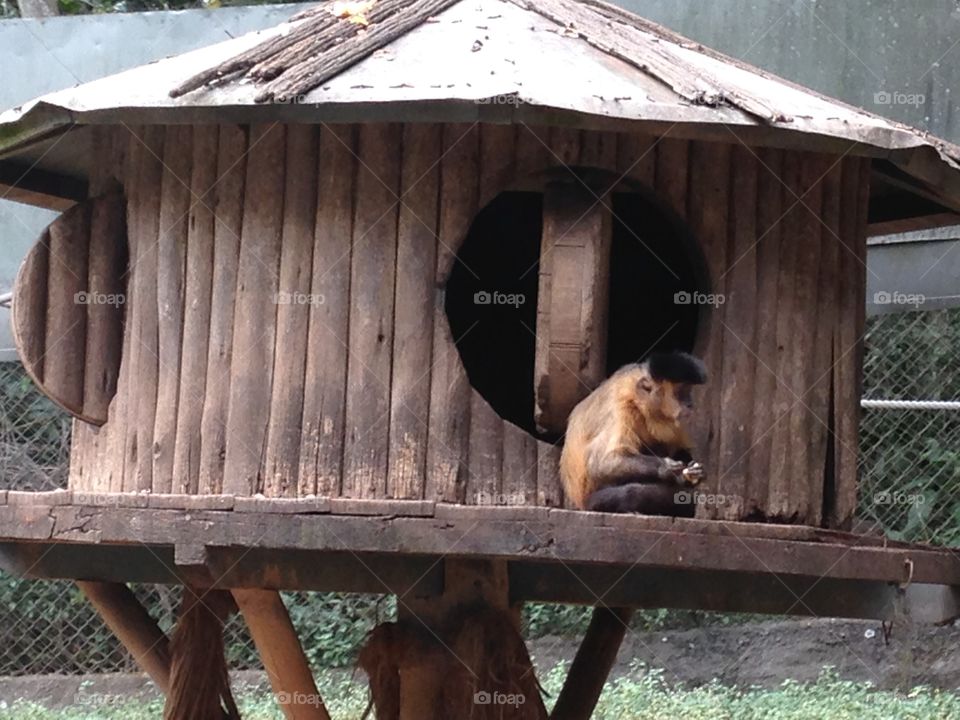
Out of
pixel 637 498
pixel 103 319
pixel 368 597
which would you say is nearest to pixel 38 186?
pixel 103 319

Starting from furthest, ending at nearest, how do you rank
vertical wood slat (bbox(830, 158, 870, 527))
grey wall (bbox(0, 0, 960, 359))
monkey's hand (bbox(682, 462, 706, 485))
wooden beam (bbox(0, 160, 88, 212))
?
grey wall (bbox(0, 0, 960, 359)) < wooden beam (bbox(0, 160, 88, 212)) < vertical wood slat (bbox(830, 158, 870, 527)) < monkey's hand (bbox(682, 462, 706, 485))

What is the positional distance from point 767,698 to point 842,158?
4606mm

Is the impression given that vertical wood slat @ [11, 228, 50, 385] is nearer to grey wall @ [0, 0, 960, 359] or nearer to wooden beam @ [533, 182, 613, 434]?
grey wall @ [0, 0, 960, 359]

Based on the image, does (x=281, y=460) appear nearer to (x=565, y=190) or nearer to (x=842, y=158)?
(x=565, y=190)

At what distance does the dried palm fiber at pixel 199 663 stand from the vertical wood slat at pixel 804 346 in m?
2.64

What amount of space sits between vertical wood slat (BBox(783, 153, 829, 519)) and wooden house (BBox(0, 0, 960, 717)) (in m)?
0.01

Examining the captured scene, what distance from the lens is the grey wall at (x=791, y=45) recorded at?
8500mm

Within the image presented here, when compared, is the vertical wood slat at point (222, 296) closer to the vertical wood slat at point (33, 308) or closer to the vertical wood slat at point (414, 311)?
the vertical wood slat at point (414, 311)

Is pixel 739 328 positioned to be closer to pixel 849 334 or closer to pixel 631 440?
pixel 849 334

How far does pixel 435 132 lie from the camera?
19.7 feet

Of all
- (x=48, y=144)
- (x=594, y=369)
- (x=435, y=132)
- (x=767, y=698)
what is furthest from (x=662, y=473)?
(x=767, y=698)

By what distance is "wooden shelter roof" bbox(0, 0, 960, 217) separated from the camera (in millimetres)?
5336

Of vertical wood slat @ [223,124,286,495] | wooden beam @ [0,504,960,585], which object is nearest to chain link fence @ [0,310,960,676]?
vertical wood slat @ [223,124,286,495]

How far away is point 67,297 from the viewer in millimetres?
6617
